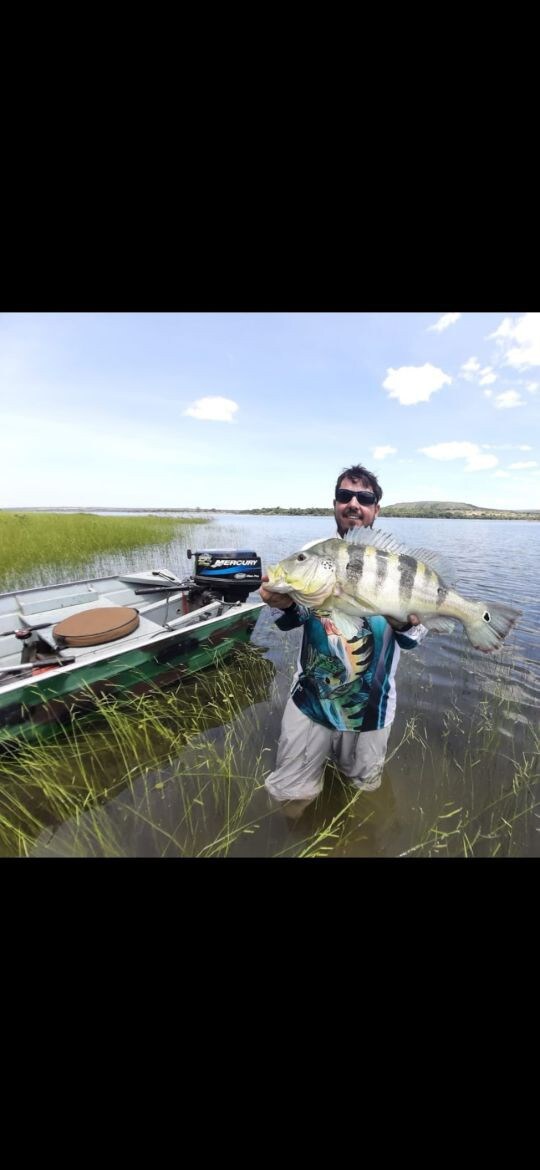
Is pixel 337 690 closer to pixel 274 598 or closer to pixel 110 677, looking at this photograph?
pixel 274 598

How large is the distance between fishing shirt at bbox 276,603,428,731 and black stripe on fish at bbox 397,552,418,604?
34 cm

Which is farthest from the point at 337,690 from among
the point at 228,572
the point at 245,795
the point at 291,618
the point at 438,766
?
the point at 228,572

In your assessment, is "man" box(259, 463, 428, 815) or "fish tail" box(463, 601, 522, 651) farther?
"man" box(259, 463, 428, 815)

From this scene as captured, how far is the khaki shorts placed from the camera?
2.41 metres

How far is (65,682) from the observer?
3.38m

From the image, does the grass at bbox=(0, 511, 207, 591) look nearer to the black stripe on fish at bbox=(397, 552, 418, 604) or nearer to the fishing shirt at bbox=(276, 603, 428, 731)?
the fishing shirt at bbox=(276, 603, 428, 731)

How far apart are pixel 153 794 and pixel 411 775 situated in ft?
8.26

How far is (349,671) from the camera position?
2271 mm

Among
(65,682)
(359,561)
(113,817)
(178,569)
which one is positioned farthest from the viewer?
(178,569)

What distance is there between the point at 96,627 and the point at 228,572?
2208mm

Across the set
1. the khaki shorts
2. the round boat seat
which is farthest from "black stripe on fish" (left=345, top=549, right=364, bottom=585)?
the round boat seat

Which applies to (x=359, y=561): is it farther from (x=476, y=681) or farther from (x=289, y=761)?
(x=476, y=681)

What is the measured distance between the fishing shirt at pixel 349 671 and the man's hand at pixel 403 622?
0.08 metres
